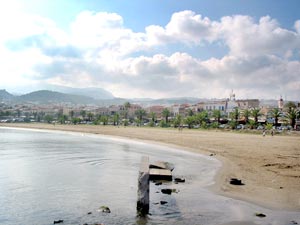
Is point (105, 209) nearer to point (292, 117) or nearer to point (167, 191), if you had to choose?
point (167, 191)

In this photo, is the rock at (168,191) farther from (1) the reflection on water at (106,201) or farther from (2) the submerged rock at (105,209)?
(2) the submerged rock at (105,209)

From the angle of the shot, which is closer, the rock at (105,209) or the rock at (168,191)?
the rock at (105,209)

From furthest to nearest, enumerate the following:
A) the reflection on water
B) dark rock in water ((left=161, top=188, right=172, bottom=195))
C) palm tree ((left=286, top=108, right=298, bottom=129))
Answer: palm tree ((left=286, top=108, right=298, bottom=129)), dark rock in water ((left=161, top=188, right=172, bottom=195)), the reflection on water

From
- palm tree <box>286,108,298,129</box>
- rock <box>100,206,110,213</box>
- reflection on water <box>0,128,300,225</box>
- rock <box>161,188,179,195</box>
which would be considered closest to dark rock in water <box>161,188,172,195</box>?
rock <box>161,188,179,195</box>

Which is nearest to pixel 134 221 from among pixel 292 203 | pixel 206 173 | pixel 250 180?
pixel 292 203

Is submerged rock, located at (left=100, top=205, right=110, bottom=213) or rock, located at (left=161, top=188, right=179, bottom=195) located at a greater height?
rock, located at (left=161, top=188, right=179, bottom=195)

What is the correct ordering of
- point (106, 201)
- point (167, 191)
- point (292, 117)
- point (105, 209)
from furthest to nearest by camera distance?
point (292, 117)
point (167, 191)
point (106, 201)
point (105, 209)

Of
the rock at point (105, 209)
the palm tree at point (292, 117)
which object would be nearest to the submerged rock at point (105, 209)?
the rock at point (105, 209)

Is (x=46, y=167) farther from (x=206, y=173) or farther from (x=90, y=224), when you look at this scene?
(x=90, y=224)

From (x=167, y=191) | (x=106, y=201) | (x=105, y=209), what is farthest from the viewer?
(x=167, y=191)

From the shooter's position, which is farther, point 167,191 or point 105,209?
point 167,191

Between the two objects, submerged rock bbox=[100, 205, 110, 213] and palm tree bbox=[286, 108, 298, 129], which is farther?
palm tree bbox=[286, 108, 298, 129]

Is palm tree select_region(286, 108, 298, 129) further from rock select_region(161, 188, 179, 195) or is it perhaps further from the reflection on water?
rock select_region(161, 188, 179, 195)

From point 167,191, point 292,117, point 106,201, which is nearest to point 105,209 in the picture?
point 106,201
